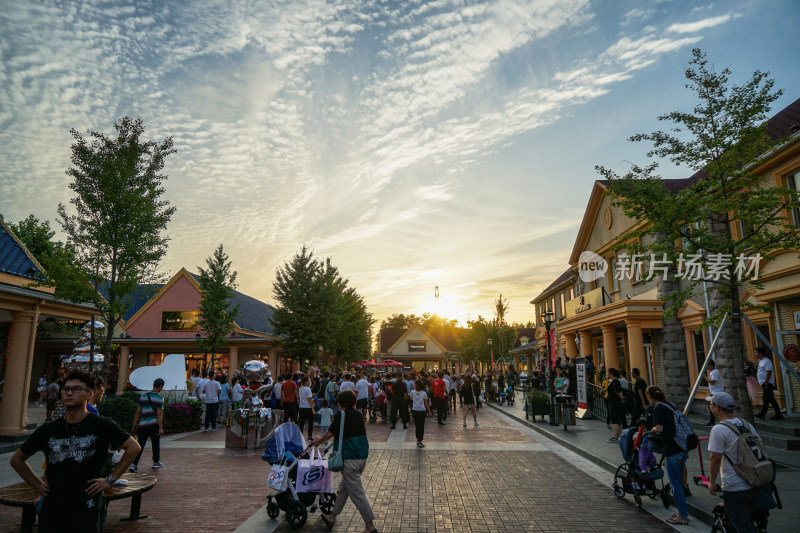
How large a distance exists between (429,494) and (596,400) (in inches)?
466

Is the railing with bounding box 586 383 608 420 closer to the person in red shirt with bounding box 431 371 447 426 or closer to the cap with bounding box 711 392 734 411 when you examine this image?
the person in red shirt with bounding box 431 371 447 426

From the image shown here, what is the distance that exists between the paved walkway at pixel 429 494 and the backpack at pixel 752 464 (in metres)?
2.02

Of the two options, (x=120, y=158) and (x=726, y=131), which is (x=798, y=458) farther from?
(x=120, y=158)

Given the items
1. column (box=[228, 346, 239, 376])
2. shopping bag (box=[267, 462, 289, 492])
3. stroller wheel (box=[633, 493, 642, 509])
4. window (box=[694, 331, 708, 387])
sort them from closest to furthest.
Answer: shopping bag (box=[267, 462, 289, 492]) → stroller wheel (box=[633, 493, 642, 509]) → window (box=[694, 331, 708, 387]) → column (box=[228, 346, 239, 376])

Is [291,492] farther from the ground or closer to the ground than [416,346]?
closer to the ground

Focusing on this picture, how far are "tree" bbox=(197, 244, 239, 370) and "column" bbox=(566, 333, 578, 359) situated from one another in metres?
19.9

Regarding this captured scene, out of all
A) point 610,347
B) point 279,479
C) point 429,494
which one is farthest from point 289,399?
point 610,347

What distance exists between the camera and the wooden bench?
5332 millimetres

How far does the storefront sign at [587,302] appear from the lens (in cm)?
2238

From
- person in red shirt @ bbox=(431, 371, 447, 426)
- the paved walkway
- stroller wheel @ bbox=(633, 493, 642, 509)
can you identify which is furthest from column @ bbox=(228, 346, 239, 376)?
stroller wheel @ bbox=(633, 493, 642, 509)

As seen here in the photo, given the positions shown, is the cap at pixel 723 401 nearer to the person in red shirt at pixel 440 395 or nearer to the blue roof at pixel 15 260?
the person in red shirt at pixel 440 395

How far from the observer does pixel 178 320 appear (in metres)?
34.6

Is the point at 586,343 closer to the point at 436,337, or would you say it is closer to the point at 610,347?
the point at 610,347

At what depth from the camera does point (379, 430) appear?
16406 millimetres
